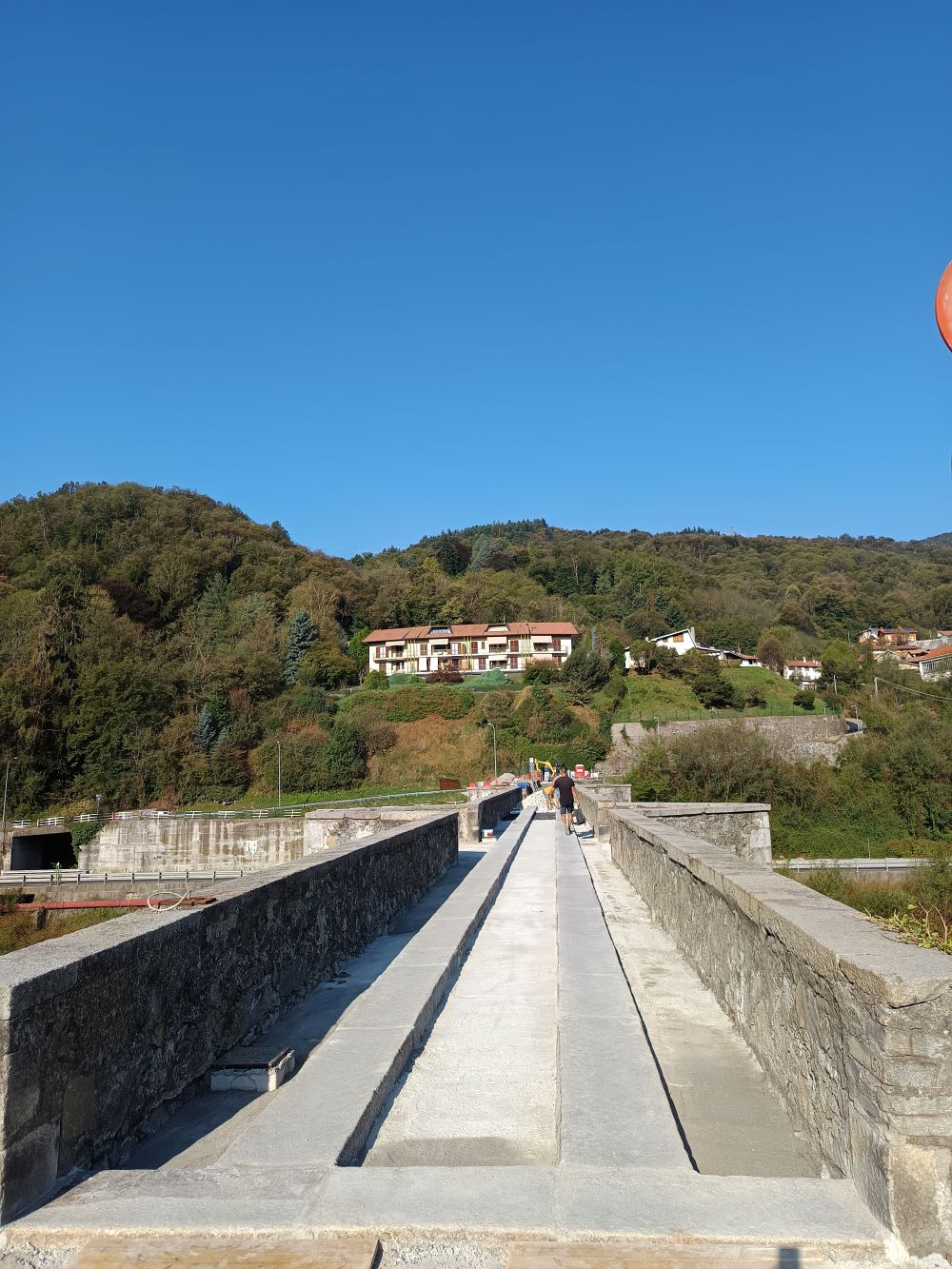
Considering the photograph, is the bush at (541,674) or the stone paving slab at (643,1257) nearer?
the stone paving slab at (643,1257)

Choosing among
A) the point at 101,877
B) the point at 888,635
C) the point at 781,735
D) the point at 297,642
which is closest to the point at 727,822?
the point at 101,877

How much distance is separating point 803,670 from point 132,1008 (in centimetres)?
8293

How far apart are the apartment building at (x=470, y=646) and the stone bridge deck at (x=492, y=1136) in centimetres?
7502

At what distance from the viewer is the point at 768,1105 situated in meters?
3.84

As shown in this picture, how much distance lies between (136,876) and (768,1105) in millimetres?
40503

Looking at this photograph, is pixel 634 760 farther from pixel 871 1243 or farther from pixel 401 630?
pixel 871 1243

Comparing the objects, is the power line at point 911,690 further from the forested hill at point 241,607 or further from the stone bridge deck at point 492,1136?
the stone bridge deck at point 492,1136

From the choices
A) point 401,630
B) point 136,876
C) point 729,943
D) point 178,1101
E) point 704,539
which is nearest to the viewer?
point 178,1101

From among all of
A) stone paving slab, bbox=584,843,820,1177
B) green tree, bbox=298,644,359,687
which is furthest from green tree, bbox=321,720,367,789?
stone paving slab, bbox=584,843,820,1177

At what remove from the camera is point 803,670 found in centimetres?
8025

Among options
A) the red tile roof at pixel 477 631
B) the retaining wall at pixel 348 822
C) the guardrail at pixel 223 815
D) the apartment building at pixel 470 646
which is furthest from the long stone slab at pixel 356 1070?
the red tile roof at pixel 477 631

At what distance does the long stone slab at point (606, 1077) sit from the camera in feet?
9.95

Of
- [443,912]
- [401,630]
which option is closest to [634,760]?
[401,630]

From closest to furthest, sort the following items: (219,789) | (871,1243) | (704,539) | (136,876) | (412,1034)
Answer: (871,1243) < (412,1034) < (136,876) < (219,789) < (704,539)
